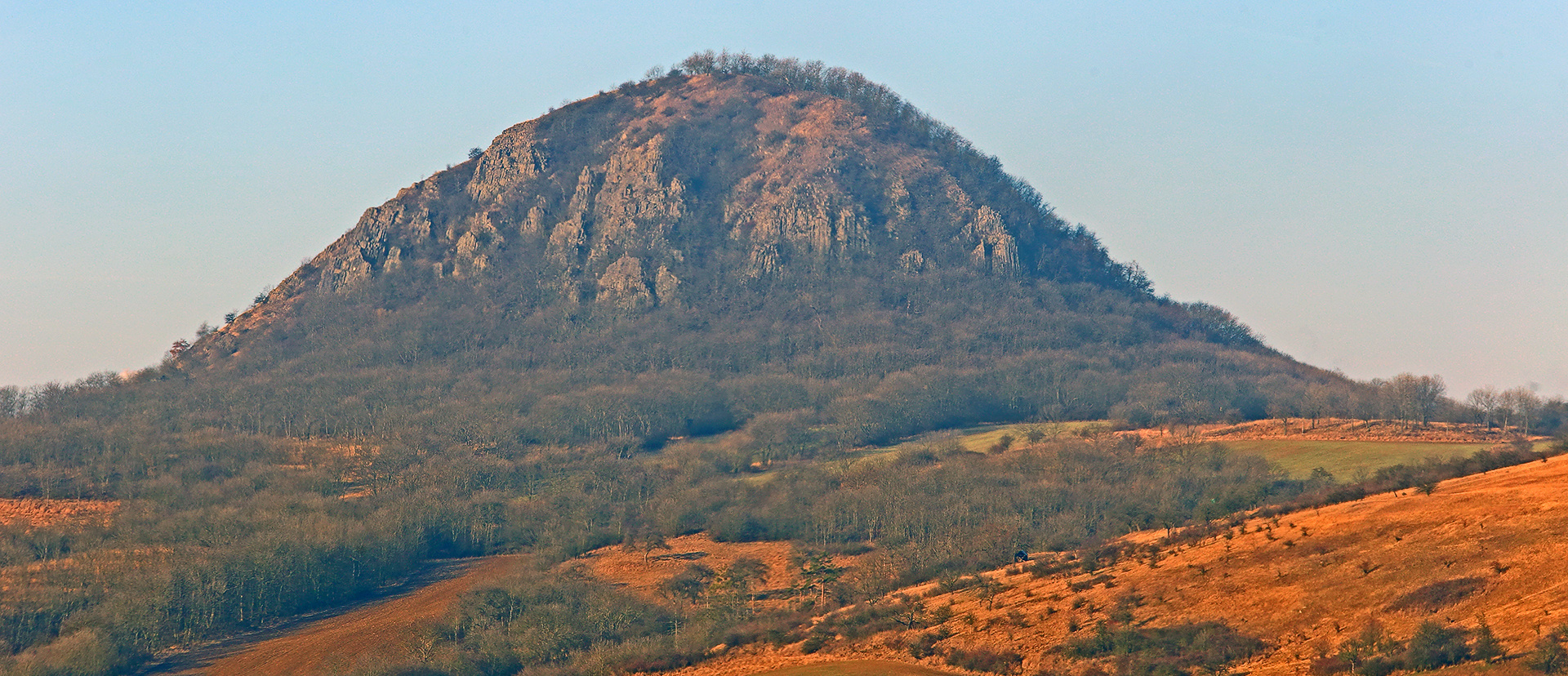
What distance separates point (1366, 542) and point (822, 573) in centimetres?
5106

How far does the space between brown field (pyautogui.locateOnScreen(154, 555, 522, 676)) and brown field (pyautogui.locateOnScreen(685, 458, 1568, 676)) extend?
123ft

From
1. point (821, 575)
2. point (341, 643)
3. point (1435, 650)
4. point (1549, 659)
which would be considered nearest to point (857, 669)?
point (1435, 650)

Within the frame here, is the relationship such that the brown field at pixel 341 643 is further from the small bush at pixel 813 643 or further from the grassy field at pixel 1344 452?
the grassy field at pixel 1344 452

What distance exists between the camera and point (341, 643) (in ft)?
371

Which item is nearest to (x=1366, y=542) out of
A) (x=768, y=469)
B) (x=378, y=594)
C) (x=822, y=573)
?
(x=822, y=573)

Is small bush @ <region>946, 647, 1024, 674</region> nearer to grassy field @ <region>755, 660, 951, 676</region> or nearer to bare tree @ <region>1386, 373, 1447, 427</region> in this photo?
grassy field @ <region>755, 660, 951, 676</region>

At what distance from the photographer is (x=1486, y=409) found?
18262 centimetres

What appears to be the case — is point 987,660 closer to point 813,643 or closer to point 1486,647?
point 813,643

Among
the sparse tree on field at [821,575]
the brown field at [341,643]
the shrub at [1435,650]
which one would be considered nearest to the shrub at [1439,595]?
the shrub at [1435,650]

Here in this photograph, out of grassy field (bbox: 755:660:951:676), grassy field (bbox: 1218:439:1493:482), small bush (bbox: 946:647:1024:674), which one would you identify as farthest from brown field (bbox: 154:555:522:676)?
grassy field (bbox: 1218:439:1493:482)

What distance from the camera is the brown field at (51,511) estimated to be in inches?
6196

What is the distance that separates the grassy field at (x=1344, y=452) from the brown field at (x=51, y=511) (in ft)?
456

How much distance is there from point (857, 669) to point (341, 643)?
191ft

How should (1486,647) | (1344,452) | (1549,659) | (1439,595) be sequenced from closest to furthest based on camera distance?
(1549,659) → (1486,647) → (1439,595) → (1344,452)
